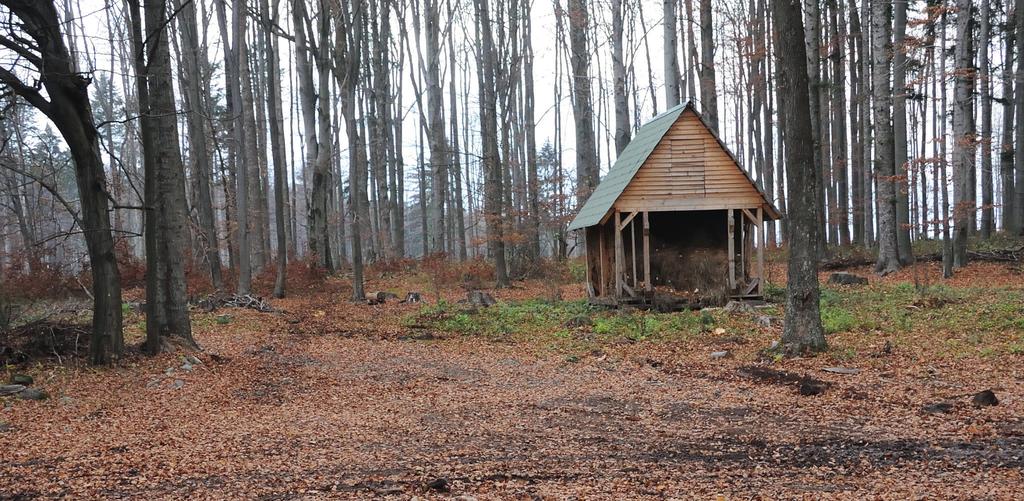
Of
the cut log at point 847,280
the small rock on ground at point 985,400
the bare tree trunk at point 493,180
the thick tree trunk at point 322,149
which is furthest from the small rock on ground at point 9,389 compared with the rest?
the cut log at point 847,280

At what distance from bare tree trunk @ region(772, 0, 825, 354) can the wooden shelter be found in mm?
4967

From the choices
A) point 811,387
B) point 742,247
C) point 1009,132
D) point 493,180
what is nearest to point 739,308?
point 742,247

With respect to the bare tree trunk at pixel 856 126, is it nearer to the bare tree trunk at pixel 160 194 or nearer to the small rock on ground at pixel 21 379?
the bare tree trunk at pixel 160 194

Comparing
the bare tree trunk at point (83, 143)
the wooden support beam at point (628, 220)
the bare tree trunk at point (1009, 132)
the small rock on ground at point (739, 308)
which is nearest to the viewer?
the bare tree trunk at point (83, 143)

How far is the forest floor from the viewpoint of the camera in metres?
4.62

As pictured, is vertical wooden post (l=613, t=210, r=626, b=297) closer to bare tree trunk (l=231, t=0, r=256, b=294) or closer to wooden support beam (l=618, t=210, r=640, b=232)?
wooden support beam (l=618, t=210, r=640, b=232)

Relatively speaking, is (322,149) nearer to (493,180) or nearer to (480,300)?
(493,180)

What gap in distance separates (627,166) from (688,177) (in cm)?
157

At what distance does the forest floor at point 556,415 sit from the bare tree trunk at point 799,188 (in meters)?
0.56

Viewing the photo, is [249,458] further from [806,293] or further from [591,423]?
[806,293]

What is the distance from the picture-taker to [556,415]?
6.88 meters

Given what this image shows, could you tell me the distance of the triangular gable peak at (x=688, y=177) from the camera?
1469cm

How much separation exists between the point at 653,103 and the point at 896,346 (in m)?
30.6

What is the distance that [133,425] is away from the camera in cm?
661
